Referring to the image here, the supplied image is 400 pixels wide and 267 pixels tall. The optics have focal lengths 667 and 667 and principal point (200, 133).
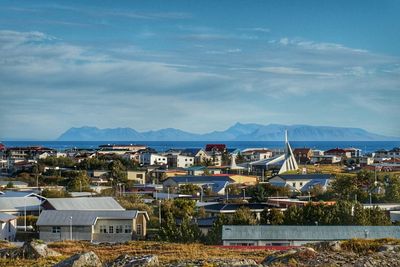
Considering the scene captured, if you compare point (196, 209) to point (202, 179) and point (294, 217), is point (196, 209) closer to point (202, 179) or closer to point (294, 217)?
point (294, 217)

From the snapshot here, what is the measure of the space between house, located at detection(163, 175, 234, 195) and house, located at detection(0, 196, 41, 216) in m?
19.9

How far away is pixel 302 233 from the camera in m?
24.5

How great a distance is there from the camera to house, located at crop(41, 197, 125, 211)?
35.2m

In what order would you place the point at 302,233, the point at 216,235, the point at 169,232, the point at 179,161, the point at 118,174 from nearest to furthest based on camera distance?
1. the point at 302,233
2. the point at 216,235
3. the point at 169,232
4. the point at 118,174
5. the point at 179,161

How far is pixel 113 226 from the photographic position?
99.5 ft

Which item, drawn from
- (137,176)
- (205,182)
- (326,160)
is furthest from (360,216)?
(326,160)

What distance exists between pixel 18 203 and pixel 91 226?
10201mm

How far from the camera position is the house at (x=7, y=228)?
3030 cm

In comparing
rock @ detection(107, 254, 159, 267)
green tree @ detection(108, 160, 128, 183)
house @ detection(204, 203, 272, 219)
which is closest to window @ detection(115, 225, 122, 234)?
house @ detection(204, 203, 272, 219)

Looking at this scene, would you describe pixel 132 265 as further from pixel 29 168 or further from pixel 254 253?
pixel 29 168

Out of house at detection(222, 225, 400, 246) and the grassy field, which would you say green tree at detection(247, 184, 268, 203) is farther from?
the grassy field

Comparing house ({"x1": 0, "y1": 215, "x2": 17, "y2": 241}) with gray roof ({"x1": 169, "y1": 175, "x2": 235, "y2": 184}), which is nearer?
house ({"x1": 0, "y1": 215, "x2": 17, "y2": 241})

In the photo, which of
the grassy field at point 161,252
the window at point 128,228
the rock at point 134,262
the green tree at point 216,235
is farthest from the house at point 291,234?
the rock at point 134,262

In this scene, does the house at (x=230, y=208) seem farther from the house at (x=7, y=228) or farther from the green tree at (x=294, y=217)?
the house at (x=7, y=228)
